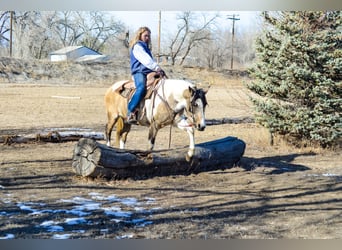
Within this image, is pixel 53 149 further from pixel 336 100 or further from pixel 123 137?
pixel 336 100

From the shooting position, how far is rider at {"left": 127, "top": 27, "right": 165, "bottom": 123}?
4.34 m

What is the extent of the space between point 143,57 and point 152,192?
121 centimetres

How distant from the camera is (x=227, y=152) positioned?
16.2 ft

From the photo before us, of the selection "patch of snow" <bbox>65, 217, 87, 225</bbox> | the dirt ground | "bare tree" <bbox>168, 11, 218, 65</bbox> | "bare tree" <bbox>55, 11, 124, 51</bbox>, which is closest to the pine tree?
the dirt ground

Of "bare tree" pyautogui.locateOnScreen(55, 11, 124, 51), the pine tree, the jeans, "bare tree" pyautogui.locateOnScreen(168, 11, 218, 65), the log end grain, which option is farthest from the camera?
the pine tree

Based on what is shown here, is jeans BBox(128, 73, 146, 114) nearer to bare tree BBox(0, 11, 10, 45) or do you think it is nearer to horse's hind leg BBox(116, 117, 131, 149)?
horse's hind leg BBox(116, 117, 131, 149)

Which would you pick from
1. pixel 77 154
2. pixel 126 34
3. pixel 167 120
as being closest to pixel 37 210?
pixel 77 154

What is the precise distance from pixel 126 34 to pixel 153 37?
0.98 feet

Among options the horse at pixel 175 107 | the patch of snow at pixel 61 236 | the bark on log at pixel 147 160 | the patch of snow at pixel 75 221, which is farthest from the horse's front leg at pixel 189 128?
the patch of snow at pixel 61 236

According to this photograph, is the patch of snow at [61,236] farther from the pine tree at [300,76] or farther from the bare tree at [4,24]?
the pine tree at [300,76]

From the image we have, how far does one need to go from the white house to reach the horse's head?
4.35 feet

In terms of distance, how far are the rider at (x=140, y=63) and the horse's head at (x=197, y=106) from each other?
421 mm

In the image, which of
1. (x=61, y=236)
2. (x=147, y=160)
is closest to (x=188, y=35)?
(x=147, y=160)

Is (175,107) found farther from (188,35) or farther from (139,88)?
(188,35)
